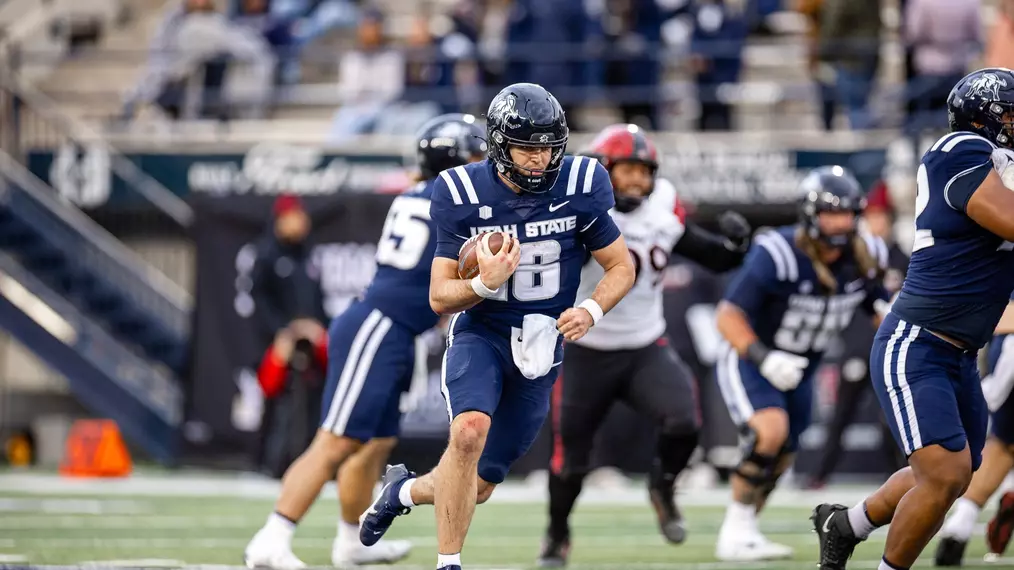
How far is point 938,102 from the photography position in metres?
13.9

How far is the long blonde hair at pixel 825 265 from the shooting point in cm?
776

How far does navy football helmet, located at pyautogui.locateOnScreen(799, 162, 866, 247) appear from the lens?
25.2ft

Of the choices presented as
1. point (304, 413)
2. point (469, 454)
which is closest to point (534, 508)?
point (304, 413)

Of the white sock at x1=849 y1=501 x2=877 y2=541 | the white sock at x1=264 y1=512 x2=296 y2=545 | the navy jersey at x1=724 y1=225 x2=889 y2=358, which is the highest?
the navy jersey at x1=724 y1=225 x2=889 y2=358

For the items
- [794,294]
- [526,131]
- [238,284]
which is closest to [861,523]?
[526,131]

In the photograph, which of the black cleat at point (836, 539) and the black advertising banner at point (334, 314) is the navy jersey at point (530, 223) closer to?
the black cleat at point (836, 539)

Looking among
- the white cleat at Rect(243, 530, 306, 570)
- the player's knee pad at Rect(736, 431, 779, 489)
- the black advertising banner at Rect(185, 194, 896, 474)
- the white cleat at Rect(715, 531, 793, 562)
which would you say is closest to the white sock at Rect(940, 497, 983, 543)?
the white cleat at Rect(715, 531, 793, 562)

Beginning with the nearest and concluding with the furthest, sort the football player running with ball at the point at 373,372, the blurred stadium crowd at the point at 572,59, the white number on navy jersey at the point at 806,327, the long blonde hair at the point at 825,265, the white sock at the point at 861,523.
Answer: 1. the white sock at the point at 861,523
2. the football player running with ball at the point at 373,372
3. the long blonde hair at the point at 825,265
4. the white number on navy jersey at the point at 806,327
5. the blurred stadium crowd at the point at 572,59

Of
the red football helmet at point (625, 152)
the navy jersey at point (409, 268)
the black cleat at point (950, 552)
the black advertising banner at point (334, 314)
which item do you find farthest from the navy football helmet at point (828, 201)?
the black advertising banner at point (334, 314)

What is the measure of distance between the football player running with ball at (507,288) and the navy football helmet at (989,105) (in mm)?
1299

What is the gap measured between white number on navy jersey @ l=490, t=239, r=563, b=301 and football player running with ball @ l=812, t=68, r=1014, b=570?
1201 millimetres

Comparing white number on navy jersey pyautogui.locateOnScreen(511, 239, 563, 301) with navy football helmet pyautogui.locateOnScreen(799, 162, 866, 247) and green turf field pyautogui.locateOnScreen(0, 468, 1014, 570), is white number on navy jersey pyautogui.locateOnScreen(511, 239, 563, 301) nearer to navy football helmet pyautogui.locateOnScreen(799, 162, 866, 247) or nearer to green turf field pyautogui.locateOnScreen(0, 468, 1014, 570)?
green turf field pyautogui.locateOnScreen(0, 468, 1014, 570)

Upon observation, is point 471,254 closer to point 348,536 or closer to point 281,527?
point 281,527

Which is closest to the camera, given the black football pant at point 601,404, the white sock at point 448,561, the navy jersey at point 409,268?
the white sock at point 448,561
